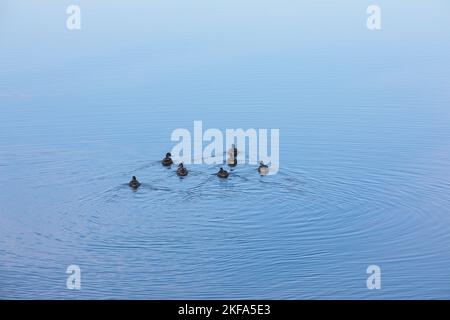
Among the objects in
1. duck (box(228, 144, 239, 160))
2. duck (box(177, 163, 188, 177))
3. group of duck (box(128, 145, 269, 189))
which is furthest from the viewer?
duck (box(177, 163, 188, 177))

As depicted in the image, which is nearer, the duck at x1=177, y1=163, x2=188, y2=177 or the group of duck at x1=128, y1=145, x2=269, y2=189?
the group of duck at x1=128, y1=145, x2=269, y2=189

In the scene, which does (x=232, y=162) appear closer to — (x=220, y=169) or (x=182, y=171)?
(x=220, y=169)

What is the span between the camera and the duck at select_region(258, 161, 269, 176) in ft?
18.8

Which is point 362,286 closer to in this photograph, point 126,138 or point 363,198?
point 363,198

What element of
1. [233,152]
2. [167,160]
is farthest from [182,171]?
[233,152]

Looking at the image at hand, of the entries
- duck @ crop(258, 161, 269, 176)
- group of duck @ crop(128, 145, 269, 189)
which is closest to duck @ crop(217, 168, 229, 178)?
group of duck @ crop(128, 145, 269, 189)

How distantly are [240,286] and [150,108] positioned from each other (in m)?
1.02

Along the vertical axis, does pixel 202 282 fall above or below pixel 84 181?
below

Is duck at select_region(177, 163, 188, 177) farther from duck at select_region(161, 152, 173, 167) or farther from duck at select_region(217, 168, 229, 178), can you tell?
duck at select_region(217, 168, 229, 178)

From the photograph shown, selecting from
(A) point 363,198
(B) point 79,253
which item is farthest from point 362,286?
(B) point 79,253

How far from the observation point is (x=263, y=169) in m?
5.78

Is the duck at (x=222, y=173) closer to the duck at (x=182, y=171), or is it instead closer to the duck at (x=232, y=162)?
the duck at (x=232, y=162)

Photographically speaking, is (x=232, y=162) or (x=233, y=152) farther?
(x=232, y=162)

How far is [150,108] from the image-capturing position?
5.64 meters
